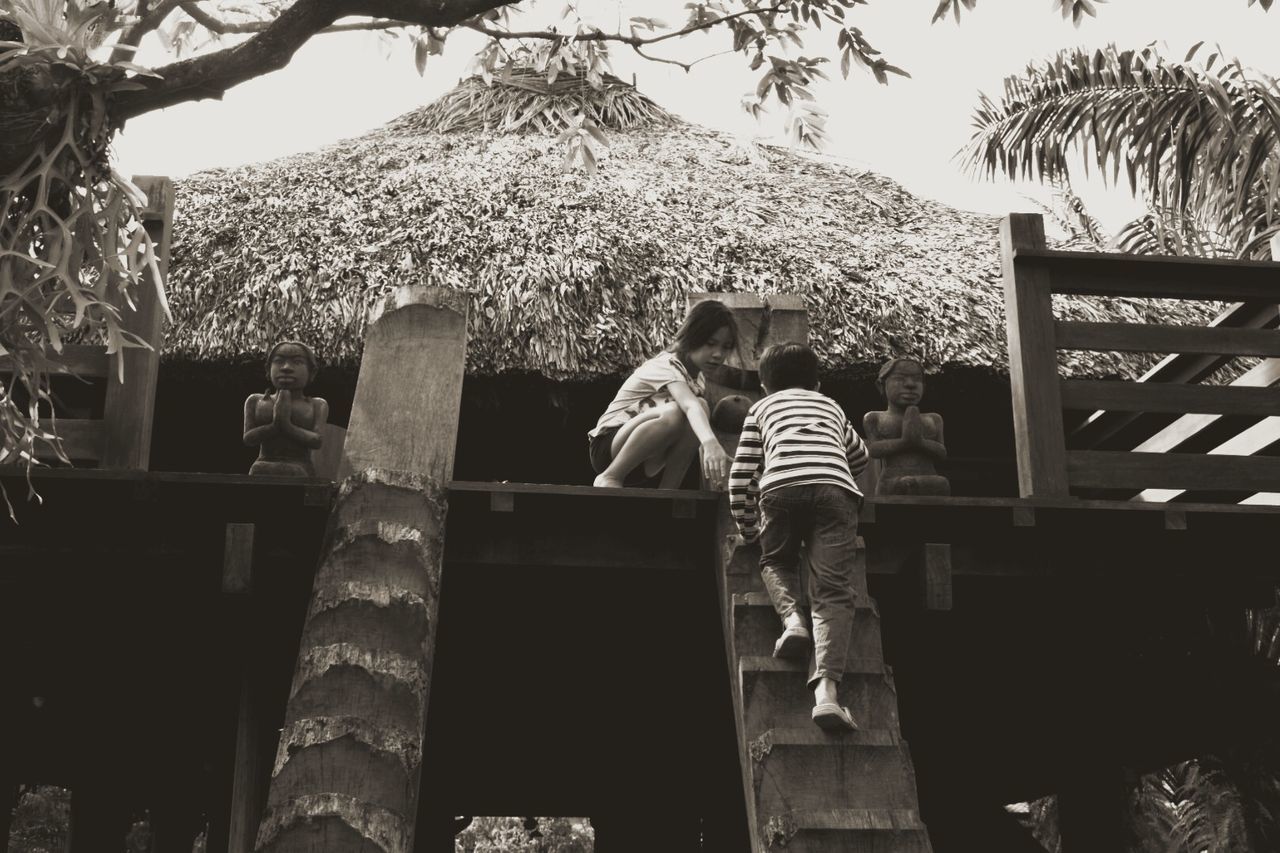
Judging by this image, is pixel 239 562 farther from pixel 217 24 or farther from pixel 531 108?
pixel 531 108

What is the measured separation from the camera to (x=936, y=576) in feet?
17.0

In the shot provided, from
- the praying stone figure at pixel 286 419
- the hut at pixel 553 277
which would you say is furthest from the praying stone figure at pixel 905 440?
the praying stone figure at pixel 286 419

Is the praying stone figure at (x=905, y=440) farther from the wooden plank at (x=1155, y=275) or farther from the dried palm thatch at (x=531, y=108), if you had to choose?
the dried palm thatch at (x=531, y=108)

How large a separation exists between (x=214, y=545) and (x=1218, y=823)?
10188mm

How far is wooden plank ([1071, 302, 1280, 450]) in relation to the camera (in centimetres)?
621

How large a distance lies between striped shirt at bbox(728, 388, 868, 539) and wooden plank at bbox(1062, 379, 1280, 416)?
1290 millimetres

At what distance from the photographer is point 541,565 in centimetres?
524

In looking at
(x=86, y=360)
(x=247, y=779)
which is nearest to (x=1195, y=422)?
(x=247, y=779)

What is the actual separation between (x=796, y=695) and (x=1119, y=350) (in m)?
2.34

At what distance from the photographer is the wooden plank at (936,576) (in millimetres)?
5156

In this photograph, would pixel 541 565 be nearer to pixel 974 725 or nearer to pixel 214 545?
pixel 214 545

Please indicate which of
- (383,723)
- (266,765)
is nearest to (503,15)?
(266,765)

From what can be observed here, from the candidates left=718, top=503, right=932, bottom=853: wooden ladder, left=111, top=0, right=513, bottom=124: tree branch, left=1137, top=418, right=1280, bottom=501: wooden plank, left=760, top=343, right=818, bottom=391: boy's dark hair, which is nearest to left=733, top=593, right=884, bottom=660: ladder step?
left=718, top=503, right=932, bottom=853: wooden ladder

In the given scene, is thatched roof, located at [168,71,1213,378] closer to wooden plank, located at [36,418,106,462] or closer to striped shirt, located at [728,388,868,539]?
wooden plank, located at [36,418,106,462]
